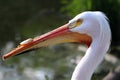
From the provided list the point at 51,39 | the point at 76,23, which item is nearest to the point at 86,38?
the point at 76,23

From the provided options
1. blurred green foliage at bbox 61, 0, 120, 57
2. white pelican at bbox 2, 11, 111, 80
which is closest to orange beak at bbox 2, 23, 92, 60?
white pelican at bbox 2, 11, 111, 80

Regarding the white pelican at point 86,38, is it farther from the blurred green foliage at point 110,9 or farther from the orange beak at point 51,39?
the blurred green foliage at point 110,9

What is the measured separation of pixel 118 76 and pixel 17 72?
3.55 metres

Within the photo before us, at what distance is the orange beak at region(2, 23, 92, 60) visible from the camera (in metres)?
4.59

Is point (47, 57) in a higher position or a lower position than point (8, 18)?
lower

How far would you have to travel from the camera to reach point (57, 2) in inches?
674

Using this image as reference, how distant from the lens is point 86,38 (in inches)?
186

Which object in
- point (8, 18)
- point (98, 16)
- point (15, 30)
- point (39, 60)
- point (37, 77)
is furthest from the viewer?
point (8, 18)

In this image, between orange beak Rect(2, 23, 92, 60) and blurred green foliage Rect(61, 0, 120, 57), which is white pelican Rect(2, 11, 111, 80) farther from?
blurred green foliage Rect(61, 0, 120, 57)

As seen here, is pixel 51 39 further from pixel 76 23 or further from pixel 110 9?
pixel 110 9

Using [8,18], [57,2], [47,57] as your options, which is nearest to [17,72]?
[47,57]

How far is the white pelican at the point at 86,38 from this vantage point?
4508 mm

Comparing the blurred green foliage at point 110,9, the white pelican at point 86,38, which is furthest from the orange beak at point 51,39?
the blurred green foliage at point 110,9

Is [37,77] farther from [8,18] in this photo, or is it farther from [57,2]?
[57,2]
